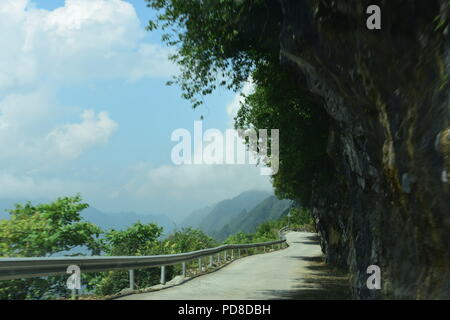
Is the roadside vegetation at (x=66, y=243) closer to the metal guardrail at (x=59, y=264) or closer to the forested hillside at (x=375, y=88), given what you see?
the metal guardrail at (x=59, y=264)

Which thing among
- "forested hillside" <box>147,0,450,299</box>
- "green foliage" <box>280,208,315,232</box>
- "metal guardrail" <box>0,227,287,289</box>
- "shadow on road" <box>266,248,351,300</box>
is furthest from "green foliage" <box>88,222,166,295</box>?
"green foliage" <box>280,208,315,232</box>

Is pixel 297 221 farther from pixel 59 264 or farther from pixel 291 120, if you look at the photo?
pixel 59 264

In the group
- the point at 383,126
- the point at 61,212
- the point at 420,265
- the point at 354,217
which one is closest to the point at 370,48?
the point at 383,126

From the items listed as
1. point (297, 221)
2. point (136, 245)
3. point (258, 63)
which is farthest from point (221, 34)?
point (297, 221)

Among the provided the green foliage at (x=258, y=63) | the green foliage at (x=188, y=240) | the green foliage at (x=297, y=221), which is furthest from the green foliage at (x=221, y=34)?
the green foliage at (x=297, y=221)

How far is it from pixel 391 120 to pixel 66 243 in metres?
13.0

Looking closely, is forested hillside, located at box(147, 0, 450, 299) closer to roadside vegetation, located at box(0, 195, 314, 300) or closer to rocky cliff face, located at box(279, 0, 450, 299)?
rocky cliff face, located at box(279, 0, 450, 299)

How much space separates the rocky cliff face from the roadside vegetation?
7.26 metres

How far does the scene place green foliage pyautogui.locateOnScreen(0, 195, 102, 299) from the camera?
38.9ft

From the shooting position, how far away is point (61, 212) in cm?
1777

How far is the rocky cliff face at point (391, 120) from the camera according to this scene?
22.5ft

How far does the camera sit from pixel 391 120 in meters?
8.39

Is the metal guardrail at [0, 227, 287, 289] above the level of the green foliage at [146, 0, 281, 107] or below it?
below

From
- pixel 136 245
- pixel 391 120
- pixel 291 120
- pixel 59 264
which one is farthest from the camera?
pixel 136 245
